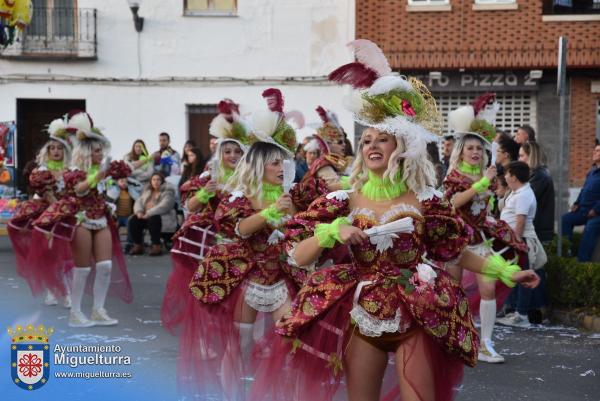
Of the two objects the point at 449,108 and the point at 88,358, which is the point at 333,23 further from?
the point at 88,358

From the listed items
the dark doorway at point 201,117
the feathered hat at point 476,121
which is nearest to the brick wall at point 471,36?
the dark doorway at point 201,117

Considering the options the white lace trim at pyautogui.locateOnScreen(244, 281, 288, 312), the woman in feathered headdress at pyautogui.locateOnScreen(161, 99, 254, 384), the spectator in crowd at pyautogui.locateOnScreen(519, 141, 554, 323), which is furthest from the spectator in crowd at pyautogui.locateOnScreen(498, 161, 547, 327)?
the white lace trim at pyautogui.locateOnScreen(244, 281, 288, 312)

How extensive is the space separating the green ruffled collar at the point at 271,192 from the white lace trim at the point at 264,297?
1.91ft

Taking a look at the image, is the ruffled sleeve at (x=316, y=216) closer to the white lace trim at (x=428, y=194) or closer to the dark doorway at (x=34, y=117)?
the white lace trim at (x=428, y=194)

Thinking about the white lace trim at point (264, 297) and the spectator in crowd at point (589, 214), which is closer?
the white lace trim at point (264, 297)

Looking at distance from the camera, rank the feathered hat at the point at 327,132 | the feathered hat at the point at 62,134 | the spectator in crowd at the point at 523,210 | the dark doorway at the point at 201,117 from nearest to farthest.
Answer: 1. the feathered hat at the point at 327,132
2. the spectator in crowd at the point at 523,210
3. the feathered hat at the point at 62,134
4. the dark doorway at the point at 201,117

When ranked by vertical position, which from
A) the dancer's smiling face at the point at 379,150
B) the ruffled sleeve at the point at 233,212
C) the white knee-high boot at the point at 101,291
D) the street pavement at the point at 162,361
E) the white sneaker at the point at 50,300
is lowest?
the street pavement at the point at 162,361

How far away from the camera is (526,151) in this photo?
10141mm

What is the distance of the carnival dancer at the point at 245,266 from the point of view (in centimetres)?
598

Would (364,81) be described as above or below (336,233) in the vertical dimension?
above

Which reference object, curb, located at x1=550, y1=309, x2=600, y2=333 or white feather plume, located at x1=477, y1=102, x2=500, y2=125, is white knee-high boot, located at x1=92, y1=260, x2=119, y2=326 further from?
curb, located at x1=550, y1=309, x2=600, y2=333

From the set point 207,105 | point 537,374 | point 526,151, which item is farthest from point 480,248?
point 207,105

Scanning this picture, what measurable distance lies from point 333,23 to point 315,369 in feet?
59.4

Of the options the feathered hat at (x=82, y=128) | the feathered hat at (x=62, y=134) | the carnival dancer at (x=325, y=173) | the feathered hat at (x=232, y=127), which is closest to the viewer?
the carnival dancer at (x=325, y=173)
